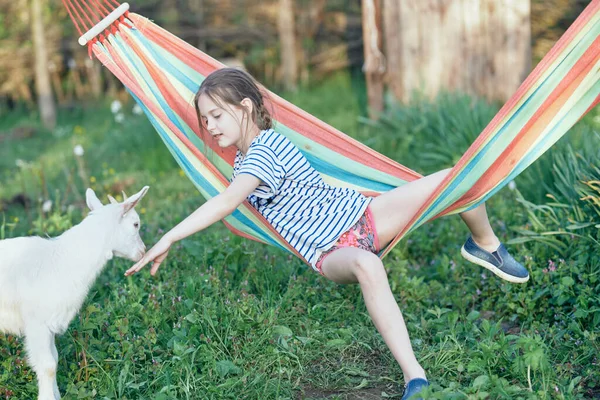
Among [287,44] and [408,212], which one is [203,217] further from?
[287,44]

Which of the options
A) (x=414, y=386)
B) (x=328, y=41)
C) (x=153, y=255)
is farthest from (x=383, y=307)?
(x=328, y=41)

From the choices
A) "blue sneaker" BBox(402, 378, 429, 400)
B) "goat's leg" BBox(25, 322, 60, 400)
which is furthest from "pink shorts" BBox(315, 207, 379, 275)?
"goat's leg" BBox(25, 322, 60, 400)

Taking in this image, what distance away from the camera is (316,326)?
294 cm

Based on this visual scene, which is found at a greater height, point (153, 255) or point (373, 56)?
point (153, 255)

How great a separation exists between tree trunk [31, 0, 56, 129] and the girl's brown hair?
6237 mm

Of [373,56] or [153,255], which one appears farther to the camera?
[373,56]

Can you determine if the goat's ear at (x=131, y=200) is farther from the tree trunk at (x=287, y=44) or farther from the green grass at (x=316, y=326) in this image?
the tree trunk at (x=287, y=44)

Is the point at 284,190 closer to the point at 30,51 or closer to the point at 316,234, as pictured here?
the point at 316,234

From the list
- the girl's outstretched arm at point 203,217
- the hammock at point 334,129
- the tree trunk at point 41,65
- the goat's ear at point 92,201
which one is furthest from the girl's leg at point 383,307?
the tree trunk at point 41,65

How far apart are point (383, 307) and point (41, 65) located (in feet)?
24.6

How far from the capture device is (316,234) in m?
2.78

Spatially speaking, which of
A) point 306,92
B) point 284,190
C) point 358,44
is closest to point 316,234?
point 284,190

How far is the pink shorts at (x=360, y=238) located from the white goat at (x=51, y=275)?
72 cm

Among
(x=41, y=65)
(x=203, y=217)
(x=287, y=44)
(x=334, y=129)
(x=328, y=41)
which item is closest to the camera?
(x=203, y=217)
